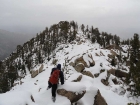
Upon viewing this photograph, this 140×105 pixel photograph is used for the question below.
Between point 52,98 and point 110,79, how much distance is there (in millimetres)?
14779

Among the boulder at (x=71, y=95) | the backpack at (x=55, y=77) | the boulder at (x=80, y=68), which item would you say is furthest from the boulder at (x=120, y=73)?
the backpack at (x=55, y=77)

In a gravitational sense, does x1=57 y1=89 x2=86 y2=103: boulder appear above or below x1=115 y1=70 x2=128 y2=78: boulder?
above

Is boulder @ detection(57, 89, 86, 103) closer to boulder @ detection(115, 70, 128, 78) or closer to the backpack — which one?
the backpack

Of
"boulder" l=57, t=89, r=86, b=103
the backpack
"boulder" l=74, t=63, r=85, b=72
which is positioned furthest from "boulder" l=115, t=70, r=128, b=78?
the backpack

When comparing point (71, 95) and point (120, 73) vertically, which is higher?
point (71, 95)

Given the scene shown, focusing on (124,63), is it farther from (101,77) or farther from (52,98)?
(52,98)

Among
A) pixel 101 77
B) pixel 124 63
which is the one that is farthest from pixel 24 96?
pixel 124 63

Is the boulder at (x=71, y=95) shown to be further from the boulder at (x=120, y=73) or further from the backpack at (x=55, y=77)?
the boulder at (x=120, y=73)

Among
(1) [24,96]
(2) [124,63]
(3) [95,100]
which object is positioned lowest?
(2) [124,63]

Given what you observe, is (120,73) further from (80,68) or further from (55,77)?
(55,77)

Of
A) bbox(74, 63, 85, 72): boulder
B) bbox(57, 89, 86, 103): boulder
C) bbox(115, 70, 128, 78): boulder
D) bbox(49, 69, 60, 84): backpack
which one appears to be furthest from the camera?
bbox(115, 70, 128, 78): boulder

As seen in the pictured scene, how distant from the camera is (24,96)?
10.2m

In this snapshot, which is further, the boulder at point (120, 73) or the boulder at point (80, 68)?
the boulder at point (120, 73)

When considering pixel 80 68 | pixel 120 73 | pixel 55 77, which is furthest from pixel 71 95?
pixel 120 73
